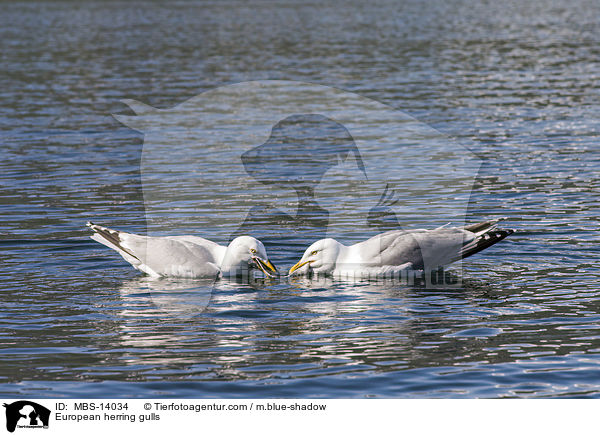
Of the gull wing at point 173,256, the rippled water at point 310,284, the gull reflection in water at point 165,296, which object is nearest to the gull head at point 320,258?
the rippled water at point 310,284

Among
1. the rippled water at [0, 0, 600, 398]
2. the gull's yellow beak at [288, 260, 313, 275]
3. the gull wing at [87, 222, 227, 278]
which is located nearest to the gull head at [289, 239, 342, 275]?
the gull's yellow beak at [288, 260, 313, 275]

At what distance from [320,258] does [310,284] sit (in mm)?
532

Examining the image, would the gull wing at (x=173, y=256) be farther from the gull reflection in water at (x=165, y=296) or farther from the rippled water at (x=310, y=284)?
the rippled water at (x=310, y=284)

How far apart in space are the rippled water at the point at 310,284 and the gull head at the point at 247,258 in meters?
0.31

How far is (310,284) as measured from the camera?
1650 centimetres

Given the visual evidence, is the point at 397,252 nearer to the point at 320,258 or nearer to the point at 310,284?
the point at 320,258

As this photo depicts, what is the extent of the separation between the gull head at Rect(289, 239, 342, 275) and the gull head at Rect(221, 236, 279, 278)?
1.61ft

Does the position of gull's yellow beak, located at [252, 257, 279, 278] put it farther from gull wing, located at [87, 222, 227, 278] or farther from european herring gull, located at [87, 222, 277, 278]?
gull wing, located at [87, 222, 227, 278]

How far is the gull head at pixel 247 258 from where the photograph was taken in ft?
54.5

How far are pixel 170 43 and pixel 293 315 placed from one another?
56.5m
